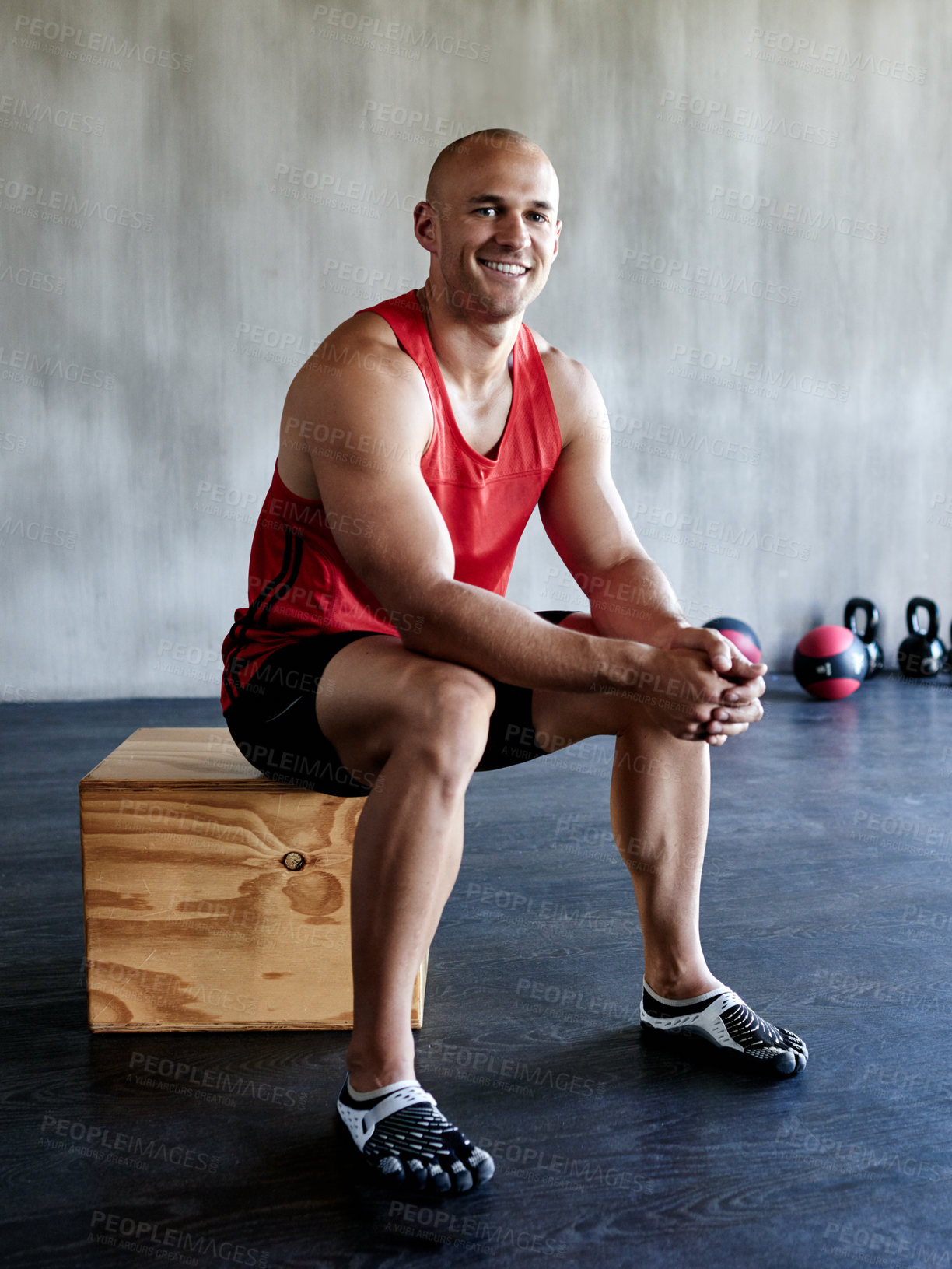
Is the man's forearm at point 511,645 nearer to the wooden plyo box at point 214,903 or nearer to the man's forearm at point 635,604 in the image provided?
the man's forearm at point 635,604

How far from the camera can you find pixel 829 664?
4.21 m

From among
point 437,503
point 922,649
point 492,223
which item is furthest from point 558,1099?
point 922,649

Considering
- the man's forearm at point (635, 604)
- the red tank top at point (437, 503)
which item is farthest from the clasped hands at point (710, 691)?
the red tank top at point (437, 503)

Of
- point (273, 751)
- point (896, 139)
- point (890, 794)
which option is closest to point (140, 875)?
point (273, 751)

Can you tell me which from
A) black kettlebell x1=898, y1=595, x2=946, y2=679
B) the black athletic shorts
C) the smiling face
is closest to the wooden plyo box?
the black athletic shorts

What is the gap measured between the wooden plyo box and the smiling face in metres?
0.70

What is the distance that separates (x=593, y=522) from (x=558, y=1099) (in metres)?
0.76

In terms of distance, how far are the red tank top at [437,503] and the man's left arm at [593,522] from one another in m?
0.04

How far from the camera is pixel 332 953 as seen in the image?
1458mm

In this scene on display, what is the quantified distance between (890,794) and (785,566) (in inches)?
91.5

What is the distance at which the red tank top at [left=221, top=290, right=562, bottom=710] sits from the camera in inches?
55.3

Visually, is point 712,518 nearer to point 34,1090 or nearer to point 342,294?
point 342,294

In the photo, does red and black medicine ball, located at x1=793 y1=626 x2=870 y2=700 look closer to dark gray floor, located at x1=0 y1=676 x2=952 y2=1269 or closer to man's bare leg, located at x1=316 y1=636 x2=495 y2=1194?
dark gray floor, located at x1=0 y1=676 x2=952 y2=1269

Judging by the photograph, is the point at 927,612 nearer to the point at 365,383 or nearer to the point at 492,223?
the point at 492,223
